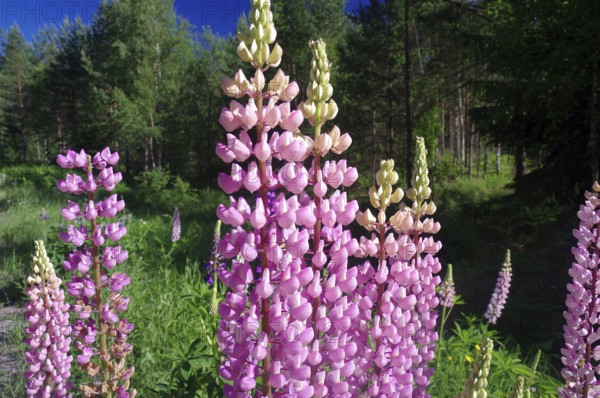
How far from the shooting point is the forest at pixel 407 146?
3844mm

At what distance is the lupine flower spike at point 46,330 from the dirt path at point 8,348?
1685 mm

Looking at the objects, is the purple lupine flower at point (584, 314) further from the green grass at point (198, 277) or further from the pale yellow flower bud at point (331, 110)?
the pale yellow flower bud at point (331, 110)

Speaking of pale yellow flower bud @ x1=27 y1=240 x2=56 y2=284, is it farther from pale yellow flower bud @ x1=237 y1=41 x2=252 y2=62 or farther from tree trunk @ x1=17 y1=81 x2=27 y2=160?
tree trunk @ x1=17 y1=81 x2=27 y2=160

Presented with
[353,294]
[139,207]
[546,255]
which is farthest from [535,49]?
[139,207]

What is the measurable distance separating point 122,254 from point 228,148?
0.99 meters

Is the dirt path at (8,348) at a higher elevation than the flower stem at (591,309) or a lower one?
lower

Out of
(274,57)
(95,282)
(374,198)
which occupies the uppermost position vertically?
(274,57)

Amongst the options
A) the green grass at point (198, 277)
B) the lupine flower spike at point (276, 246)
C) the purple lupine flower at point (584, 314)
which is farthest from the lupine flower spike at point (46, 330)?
the purple lupine flower at point (584, 314)

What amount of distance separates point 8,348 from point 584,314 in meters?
4.84

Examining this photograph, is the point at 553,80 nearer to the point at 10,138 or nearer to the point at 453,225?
the point at 453,225

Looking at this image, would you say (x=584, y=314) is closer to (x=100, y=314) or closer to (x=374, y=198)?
(x=374, y=198)

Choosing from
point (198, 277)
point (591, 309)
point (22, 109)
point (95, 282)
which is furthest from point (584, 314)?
point (22, 109)

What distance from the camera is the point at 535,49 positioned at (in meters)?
9.06

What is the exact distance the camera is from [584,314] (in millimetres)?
1902
